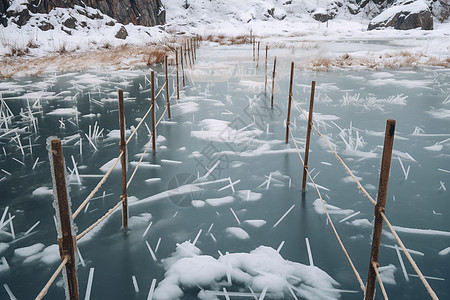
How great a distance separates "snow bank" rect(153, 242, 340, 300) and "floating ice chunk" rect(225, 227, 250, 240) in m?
0.25

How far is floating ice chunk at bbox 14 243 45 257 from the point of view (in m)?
2.96

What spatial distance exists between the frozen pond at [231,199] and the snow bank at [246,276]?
0.01m

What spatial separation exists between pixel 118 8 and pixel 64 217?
3035 cm

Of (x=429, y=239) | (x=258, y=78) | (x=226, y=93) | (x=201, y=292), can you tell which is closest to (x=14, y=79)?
(x=226, y=93)

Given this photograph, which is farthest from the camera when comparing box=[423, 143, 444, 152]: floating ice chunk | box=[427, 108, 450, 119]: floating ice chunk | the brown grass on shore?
the brown grass on shore

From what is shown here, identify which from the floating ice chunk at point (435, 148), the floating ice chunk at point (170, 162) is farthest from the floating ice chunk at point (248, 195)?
the floating ice chunk at point (435, 148)

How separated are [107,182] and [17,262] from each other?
1576mm

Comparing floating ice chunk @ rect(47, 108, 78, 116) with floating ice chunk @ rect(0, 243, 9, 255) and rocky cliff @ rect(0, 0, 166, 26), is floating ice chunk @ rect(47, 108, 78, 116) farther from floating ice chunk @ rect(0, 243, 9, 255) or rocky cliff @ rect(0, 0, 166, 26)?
rocky cliff @ rect(0, 0, 166, 26)

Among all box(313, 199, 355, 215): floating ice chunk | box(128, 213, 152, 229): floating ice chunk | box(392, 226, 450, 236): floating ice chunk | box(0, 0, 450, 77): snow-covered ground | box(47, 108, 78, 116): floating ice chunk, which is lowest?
box(128, 213, 152, 229): floating ice chunk

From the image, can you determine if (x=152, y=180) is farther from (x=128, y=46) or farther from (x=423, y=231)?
(x=128, y=46)

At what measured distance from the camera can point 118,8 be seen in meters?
28.4

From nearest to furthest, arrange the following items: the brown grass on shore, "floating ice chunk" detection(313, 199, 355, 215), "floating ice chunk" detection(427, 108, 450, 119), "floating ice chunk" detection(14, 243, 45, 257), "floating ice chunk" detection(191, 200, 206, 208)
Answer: "floating ice chunk" detection(14, 243, 45, 257) < "floating ice chunk" detection(313, 199, 355, 215) < "floating ice chunk" detection(191, 200, 206, 208) < "floating ice chunk" detection(427, 108, 450, 119) < the brown grass on shore

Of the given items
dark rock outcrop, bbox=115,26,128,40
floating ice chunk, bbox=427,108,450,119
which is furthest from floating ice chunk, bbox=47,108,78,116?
dark rock outcrop, bbox=115,26,128,40

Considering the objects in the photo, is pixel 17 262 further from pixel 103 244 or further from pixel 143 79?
pixel 143 79
